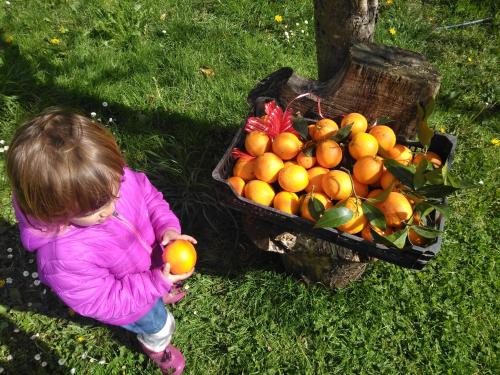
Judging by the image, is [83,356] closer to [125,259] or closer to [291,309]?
[125,259]

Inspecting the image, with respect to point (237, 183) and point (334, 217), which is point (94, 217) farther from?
point (334, 217)

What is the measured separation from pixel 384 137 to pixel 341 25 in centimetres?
62

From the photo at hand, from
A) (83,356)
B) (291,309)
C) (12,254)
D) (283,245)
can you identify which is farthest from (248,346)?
(12,254)

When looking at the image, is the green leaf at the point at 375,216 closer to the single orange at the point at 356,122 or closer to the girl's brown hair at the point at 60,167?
the single orange at the point at 356,122

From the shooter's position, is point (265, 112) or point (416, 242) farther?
point (265, 112)

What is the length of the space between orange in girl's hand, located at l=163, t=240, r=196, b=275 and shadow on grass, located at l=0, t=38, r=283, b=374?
0.87 meters

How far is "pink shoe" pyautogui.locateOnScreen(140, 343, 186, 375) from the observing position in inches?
92.2

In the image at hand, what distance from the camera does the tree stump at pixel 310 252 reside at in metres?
2.08

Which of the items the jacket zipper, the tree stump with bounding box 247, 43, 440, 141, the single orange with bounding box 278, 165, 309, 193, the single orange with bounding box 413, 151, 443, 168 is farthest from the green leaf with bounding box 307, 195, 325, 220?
the jacket zipper

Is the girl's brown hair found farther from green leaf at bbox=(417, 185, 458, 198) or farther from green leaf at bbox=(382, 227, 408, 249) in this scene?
green leaf at bbox=(417, 185, 458, 198)

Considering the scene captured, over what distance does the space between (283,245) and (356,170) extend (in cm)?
58

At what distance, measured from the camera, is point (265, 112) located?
7.27 feet

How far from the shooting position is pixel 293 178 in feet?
6.20

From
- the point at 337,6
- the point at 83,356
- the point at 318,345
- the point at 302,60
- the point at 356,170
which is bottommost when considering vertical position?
the point at 83,356
